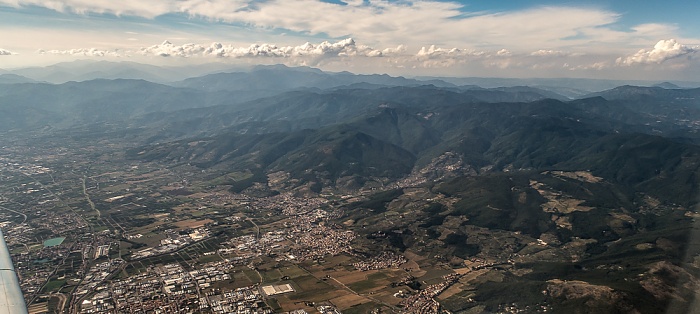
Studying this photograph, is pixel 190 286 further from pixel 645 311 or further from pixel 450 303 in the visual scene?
pixel 645 311

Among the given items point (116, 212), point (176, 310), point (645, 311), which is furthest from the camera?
point (116, 212)

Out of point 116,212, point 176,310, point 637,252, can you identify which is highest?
point 637,252

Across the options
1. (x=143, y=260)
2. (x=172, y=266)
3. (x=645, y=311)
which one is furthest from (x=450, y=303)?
(x=143, y=260)

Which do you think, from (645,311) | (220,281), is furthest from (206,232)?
(645,311)

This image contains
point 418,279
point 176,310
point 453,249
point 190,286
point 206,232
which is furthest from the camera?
point 206,232

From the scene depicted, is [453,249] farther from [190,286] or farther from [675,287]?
[190,286]

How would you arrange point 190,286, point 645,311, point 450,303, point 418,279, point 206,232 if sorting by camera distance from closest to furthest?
point 645,311 < point 450,303 < point 190,286 < point 418,279 < point 206,232

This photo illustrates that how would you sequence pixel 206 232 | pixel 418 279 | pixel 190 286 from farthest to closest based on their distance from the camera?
pixel 206 232 → pixel 418 279 → pixel 190 286

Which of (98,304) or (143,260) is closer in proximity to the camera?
(98,304)

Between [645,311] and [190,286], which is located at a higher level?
[645,311]
